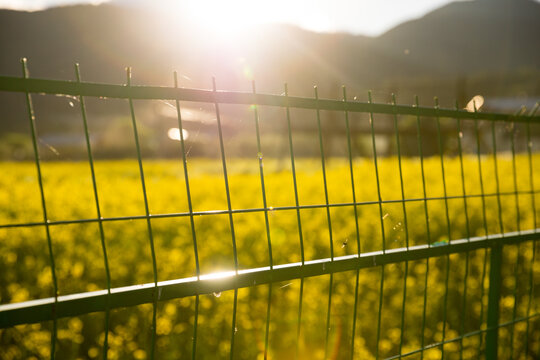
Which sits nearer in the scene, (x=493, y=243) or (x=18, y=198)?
(x=493, y=243)

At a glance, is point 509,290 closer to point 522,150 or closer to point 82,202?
point 82,202

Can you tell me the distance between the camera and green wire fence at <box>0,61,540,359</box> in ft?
3.84

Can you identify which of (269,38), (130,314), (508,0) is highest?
(508,0)

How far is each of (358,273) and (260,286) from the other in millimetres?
2367

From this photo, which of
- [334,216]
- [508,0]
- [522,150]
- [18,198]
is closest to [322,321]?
[334,216]

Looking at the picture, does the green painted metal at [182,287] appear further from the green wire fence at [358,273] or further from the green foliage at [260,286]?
the green foliage at [260,286]

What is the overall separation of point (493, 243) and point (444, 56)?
5952 inches

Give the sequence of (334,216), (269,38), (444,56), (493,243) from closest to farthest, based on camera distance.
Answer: (493,243) < (334,216) < (269,38) < (444,56)

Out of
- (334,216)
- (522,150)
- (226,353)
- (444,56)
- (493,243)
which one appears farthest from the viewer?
(444,56)

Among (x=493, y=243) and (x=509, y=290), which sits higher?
(x=493, y=243)

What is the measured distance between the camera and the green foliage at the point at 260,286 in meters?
3.08

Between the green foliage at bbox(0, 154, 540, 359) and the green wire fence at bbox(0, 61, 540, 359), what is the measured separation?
2 cm

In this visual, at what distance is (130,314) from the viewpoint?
11.0 ft

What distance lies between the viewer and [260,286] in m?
3.85
